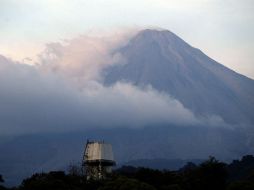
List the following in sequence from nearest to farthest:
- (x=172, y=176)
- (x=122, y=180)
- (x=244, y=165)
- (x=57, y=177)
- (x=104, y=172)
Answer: (x=122, y=180) < (x=57, y=177) < (x=172, y=176) < (x=104, y=172) < (x=244, y=165)

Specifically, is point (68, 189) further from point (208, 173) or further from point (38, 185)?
point (208, 173)

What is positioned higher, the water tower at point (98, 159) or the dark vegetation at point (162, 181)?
the water tower at point (98, 159)

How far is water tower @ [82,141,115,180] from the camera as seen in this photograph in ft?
317

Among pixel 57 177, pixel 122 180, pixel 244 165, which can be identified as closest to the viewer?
pixel 122 180

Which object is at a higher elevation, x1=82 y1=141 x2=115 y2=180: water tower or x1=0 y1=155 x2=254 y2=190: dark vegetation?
x1=82 y1=141 x2=115 y2=180: water tower

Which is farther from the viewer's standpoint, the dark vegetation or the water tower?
the water tower

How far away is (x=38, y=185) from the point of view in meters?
69.3

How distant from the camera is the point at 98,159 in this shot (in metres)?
Answer: 96.8

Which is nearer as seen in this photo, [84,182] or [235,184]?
[235,184]

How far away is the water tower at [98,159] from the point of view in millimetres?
96750

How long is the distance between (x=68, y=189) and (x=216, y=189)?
20771 millimetres

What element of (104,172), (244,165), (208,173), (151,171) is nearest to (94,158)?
(104,172)

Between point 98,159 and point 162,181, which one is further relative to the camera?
point 98,159

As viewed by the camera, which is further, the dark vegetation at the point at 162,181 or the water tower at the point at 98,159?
the water tower at the point at 98,159
